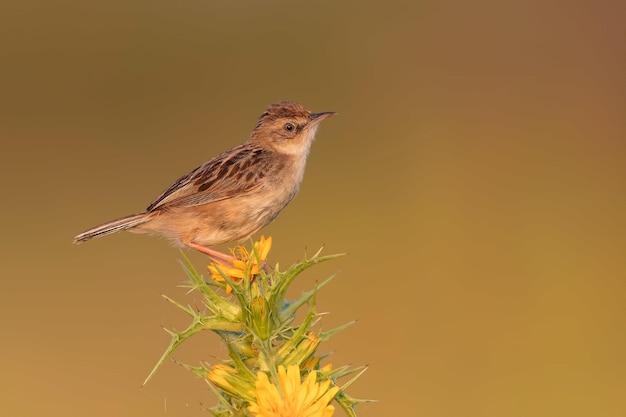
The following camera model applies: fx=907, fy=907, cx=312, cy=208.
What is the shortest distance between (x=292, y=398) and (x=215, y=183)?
3.19 meters

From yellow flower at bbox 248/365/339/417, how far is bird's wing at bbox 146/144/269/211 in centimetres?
291

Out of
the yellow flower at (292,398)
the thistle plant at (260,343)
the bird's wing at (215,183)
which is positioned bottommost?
the yellow flower at (292,398)

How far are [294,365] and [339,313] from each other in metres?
6.50

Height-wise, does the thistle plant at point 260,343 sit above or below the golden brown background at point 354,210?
below

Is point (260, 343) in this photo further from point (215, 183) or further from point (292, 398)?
point (215, 183)

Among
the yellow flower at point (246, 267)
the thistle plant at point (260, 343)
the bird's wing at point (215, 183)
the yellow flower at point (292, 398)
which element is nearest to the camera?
the yellow flower at point (292, 398)

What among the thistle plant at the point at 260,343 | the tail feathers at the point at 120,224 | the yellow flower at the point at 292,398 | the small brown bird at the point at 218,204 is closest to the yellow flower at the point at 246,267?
the thistle plant at the point at 260,343

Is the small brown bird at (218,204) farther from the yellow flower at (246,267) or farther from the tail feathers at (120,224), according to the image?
the yellow flower at (246,267)

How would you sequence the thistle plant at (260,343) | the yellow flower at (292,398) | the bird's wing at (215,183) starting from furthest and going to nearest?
the bird's wing at (215,183), the thistle plant at (260,343), the yellow flower at (292,398)

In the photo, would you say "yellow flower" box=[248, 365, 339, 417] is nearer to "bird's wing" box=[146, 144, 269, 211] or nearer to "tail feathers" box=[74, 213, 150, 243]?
"tail feathers" box=[74, 213, 150, 243]

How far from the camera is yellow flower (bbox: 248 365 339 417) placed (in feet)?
4.53

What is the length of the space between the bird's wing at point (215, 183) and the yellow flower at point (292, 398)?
291 centimetres

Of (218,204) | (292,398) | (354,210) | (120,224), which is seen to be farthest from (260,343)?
(354,210)

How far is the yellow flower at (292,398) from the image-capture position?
1382mm
